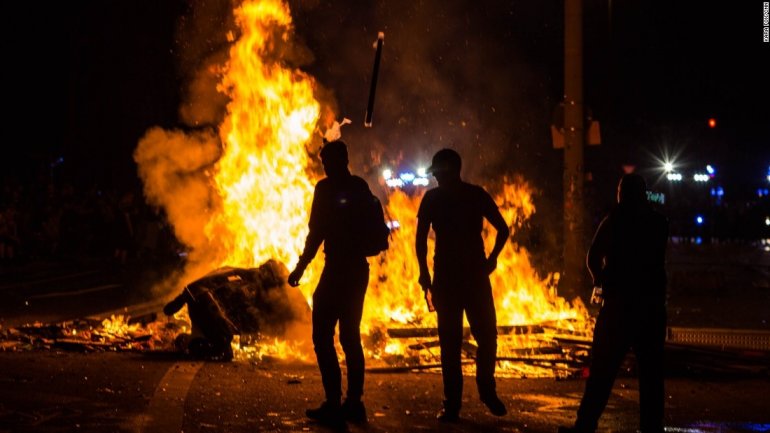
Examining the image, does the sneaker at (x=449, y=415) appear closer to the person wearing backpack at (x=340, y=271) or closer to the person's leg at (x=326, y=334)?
the person wearing backpack at (x=340, y=271)

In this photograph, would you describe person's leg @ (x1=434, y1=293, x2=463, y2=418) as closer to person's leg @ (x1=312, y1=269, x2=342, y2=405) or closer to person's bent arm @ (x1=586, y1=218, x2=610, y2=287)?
person's leg @ (x1=312, y1=269, x2=342, y2=405)

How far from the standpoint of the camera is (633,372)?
8.67 metres

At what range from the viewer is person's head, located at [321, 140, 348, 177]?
22.8 ft

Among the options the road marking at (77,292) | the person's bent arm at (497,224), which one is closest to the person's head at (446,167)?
the person's bent arm at (497,224)

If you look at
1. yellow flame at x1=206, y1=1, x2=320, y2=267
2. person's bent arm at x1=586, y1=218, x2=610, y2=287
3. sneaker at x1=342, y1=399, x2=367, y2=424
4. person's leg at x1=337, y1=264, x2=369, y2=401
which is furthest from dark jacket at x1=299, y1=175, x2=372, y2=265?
yellow flame at x1=206, y1=1, x2=320, y2=267

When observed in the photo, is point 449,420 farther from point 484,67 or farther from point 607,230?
point 484,67

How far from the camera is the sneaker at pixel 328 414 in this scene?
6.58 metres

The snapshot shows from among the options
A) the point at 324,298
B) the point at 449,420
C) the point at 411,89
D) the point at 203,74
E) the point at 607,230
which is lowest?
the point at 449,420

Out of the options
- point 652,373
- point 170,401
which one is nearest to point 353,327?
point 170,401

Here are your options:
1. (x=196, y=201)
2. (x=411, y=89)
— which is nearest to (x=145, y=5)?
(x=411, y=89)

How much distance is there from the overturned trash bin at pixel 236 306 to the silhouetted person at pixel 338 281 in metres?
2.94

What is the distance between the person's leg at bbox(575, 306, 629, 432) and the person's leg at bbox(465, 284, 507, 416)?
2.65 feet

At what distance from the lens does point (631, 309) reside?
6.17 m

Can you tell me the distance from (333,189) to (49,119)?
37.8m
